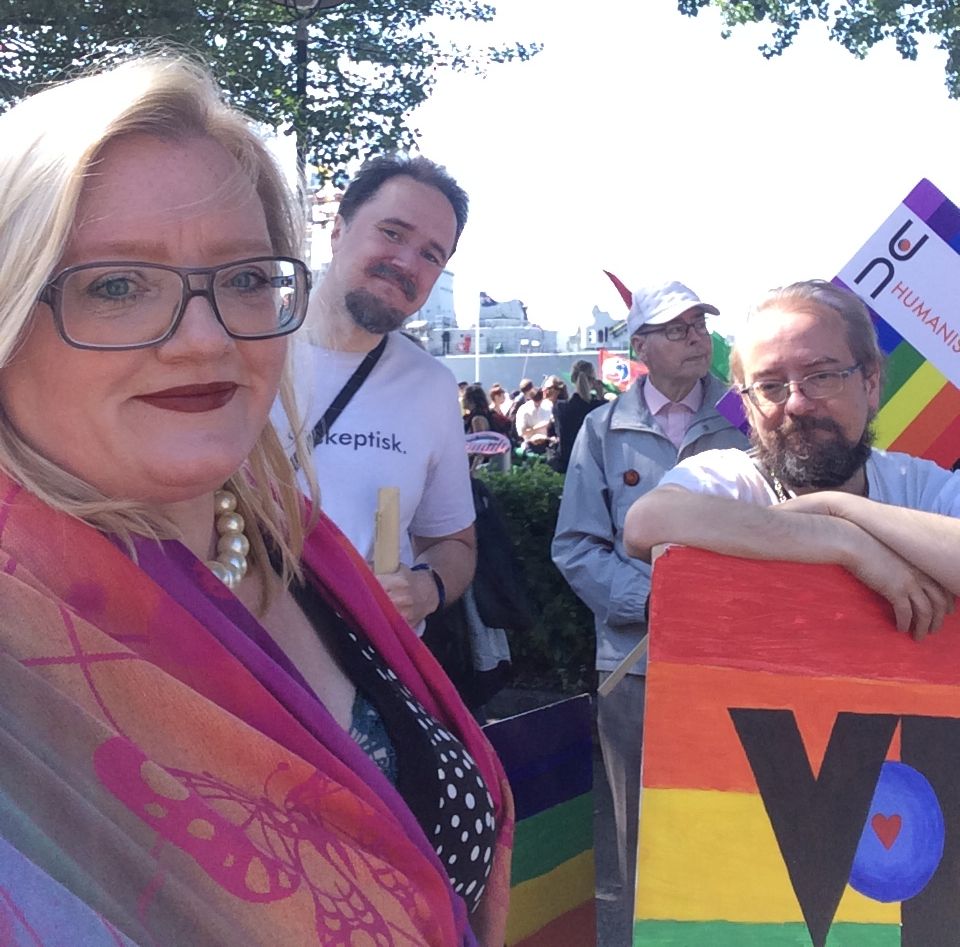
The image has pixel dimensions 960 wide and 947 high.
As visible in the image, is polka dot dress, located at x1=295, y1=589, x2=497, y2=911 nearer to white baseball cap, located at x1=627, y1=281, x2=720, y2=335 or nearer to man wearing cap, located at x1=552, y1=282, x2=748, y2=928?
man wearing cap, located at x1=552, y1=282, x2=748, y2=928

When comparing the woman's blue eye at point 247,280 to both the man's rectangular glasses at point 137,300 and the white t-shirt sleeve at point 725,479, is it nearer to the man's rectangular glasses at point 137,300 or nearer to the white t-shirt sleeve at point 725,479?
the man's rectangular glasses at point 137,300

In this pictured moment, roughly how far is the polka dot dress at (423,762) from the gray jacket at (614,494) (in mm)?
1765

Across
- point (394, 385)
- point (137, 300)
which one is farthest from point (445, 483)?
point (137, 300)

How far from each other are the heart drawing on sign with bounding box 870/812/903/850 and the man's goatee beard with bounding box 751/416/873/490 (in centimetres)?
64

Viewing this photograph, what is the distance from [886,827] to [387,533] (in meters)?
1.08

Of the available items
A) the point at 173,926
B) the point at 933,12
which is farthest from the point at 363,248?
the point at 933,12

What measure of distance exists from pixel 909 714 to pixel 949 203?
161 centimetres

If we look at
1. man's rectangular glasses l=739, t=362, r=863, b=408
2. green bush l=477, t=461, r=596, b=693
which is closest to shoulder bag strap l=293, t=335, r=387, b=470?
man's rectangular glasses l=739, t=362, r=863, b=408

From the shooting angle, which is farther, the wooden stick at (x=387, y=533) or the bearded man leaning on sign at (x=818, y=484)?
the wooden stick at (x=387, y=533)

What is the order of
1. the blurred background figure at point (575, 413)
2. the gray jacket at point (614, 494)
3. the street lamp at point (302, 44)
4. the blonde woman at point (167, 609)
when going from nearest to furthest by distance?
1. the blonde woman at point (167, 609)
2. the gray jacket at point (614, 494)
3. the street lamp at point (302, 44)
4. the blurred background figure at point (575, 413)

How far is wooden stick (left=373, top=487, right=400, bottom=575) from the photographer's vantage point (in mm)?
2277

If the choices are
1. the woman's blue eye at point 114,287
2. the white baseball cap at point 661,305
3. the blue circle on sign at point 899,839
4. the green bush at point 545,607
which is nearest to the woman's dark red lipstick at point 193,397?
the woman's blue eye at point 114,287

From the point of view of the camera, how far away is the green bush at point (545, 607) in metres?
5.67

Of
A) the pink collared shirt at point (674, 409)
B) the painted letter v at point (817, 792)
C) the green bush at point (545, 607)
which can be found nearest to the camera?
the painted letter v at point (817, 792)
